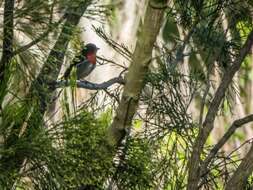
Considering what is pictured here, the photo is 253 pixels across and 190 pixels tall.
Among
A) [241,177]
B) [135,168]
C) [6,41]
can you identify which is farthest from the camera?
[135,168]

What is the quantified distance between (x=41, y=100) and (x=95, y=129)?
179 millimetres

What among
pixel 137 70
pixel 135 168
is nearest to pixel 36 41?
pixel 137 70

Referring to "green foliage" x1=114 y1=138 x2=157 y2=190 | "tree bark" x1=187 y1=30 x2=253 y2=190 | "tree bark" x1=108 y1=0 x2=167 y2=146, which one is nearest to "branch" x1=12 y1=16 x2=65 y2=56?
"tree bark" x1=108 y1=0 x2=167 y2=146

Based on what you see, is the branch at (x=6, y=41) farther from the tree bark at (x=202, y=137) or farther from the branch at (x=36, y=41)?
the tree bark at (x=202, y=137)

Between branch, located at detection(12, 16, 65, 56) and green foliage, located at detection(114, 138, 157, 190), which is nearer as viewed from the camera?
branch, located at detection(12, 16, 65, 56)

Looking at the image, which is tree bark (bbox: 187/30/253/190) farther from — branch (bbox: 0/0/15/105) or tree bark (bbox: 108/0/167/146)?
branch (bbox: 0/0/15/105)

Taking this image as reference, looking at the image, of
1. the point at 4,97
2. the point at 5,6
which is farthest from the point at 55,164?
the point at 5,6

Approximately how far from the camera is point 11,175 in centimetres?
215

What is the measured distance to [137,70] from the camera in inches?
93.9

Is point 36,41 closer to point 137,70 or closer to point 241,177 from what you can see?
point 137,70

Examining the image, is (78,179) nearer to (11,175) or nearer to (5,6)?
(11,175)

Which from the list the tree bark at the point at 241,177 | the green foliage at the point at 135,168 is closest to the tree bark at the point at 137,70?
the green foliage at the point at 135,168

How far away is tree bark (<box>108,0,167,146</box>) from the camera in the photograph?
2.32 meters

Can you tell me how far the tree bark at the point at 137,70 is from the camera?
7.62 ft
